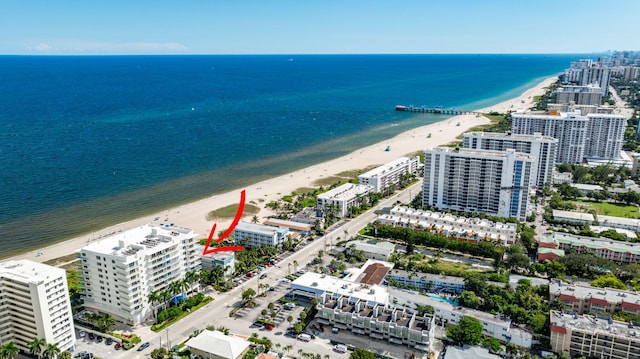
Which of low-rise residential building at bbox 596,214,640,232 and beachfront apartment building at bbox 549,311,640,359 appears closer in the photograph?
beachfront apartment building at bbox 549,311,640,359

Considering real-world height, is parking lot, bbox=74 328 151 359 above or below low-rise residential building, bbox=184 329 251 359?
below

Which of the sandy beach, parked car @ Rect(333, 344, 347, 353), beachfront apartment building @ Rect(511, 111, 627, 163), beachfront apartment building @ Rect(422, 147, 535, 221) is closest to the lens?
parked car @ Rect(333, 344, 347, 353)

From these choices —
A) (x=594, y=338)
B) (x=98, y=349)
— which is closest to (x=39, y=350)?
(x=98, y=349)

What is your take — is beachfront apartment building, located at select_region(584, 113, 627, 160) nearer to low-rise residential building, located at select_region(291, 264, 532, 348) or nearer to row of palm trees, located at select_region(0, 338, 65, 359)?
low-rise residential building, located at select_region(291, 264, 532, 348)

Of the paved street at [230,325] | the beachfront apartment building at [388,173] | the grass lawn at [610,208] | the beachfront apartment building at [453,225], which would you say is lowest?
the paved street at [230,325]

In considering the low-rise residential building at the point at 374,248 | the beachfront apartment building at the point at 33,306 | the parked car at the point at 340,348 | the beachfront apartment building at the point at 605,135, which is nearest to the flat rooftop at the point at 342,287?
the parked car at the point at 340,348

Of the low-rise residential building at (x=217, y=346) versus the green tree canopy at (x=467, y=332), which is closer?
the low-rise residential building at (x=217, y=346)

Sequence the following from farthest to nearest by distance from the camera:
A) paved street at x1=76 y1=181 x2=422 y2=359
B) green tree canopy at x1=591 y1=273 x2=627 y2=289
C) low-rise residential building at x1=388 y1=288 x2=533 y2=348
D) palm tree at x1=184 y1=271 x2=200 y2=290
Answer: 1. green tree canopy at x1=591 y1=273 x2=627 y2=289
2. palm tree at x1=184 y1=271 x2=200 y2=290
3. low-rise residential building at x1=388 y1=288 x2=533 y2=348
4. paved street at x1=76 y1=181 x2=422 y2=359

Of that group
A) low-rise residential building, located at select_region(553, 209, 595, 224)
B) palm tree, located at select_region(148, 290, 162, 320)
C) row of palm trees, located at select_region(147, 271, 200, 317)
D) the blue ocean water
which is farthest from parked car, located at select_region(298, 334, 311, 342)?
low-rise residential building, located at select_region(553, 209, 595, 224)

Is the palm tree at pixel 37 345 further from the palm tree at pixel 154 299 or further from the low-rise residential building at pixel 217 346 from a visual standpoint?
the low-rise residential building at pixel 217 346
